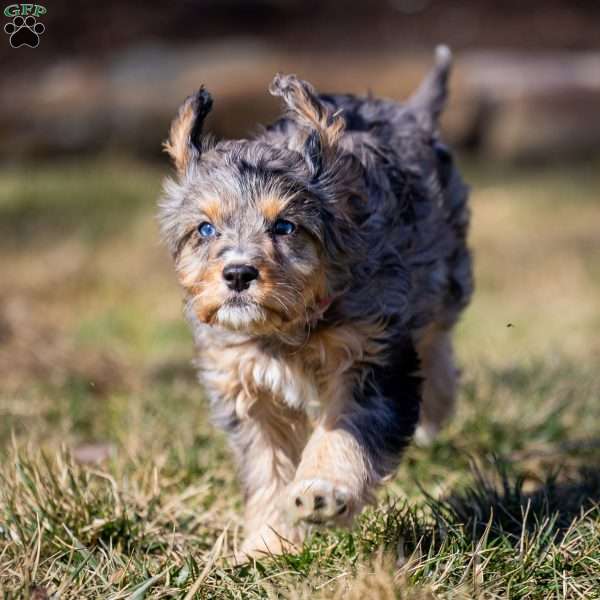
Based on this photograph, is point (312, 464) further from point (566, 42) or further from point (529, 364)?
point (566, 42)

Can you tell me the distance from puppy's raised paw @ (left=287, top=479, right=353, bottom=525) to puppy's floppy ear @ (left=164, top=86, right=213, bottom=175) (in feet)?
4.38

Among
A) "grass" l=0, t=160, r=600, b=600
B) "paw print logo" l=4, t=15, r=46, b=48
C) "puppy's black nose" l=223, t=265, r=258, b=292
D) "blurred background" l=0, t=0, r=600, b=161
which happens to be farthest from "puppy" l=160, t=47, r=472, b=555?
"blurred background" l=0, t=0, r=600, b=161

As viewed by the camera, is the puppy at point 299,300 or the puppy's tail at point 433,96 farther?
the puppy's tail at point 433,96

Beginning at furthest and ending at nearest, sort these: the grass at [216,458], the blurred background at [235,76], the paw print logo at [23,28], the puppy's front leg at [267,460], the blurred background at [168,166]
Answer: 1. the blurred background at [235,76]
2. the blurred background at [168,166]
3. the paw print logo at [23,28]
4. the puppy's front leg at [267,460]
5. the grass at [216,458]

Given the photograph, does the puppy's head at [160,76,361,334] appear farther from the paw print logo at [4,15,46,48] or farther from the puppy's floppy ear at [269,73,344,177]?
the paw print logo at [4,15,46,48]

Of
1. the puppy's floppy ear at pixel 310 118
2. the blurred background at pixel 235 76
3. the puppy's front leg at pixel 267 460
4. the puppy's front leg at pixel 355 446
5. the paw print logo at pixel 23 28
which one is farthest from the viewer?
the blurred background at pixel 235 76

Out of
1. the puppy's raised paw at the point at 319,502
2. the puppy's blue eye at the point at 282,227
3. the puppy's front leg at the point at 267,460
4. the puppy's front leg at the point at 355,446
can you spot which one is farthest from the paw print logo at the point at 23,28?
the puppy's raised paw at the point at 319,502

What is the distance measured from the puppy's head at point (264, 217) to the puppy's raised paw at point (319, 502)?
0.58 m

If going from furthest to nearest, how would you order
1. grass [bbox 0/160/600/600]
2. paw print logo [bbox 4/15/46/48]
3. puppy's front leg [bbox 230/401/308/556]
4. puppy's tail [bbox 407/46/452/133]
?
paw print logo [bbox 4/15/46/48], puppy's tail [bbox 407/46/452/133], puppy's front leg [bbox 230/401/308/556], grass [bbox 0/160/600/600]

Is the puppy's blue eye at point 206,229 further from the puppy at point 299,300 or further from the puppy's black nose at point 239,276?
the puppy's black nose at point 239,276

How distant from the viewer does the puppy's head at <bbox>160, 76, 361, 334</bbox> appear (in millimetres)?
3713

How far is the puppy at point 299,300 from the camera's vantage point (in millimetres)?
3758

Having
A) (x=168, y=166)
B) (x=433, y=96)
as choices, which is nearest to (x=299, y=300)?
(x=433, y=96)

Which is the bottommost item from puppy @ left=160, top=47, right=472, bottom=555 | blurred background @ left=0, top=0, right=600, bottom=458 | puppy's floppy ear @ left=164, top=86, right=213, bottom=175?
blurred background @ left=0, top=0, right=600, bottom=458
